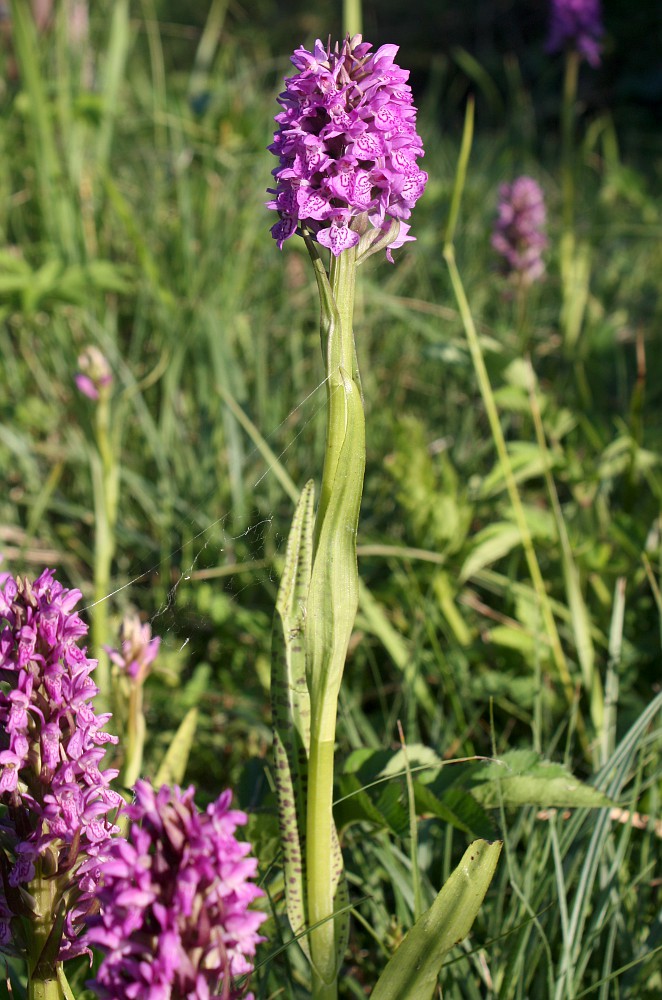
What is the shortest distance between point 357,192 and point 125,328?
2.46 m

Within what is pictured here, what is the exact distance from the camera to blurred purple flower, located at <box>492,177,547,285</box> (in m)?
3.24

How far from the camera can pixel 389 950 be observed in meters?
1.22

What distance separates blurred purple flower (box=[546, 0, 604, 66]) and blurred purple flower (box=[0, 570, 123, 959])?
384 cm

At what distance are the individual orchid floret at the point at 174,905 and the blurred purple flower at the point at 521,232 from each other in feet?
9.14

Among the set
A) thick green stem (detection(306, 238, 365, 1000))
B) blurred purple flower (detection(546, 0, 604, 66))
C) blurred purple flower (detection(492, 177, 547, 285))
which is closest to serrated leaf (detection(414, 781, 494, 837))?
thick green stem (detection(306, 238, 365, 1000))

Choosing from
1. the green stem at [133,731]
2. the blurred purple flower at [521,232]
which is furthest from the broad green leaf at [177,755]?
the blurred purple flower at [521,232]

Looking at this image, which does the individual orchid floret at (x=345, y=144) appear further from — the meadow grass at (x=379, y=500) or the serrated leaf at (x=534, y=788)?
the serrated leaf at (x=534, y=788)

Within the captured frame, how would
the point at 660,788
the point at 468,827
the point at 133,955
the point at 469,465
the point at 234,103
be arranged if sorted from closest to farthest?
the point at 133,955 → the point at 468,827 → the point at 660,788 → the point at 469,465 → the point at 234,103

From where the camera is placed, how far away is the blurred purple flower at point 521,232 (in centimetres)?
324

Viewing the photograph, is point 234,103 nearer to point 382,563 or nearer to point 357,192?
point 382,563

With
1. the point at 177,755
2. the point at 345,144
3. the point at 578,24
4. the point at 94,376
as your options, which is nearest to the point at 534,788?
the point at 177,755

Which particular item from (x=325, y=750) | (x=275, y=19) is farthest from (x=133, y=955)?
(x=275, y=19)

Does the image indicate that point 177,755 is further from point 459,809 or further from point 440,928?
point 440,928

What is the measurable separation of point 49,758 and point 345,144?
2.17 ft
